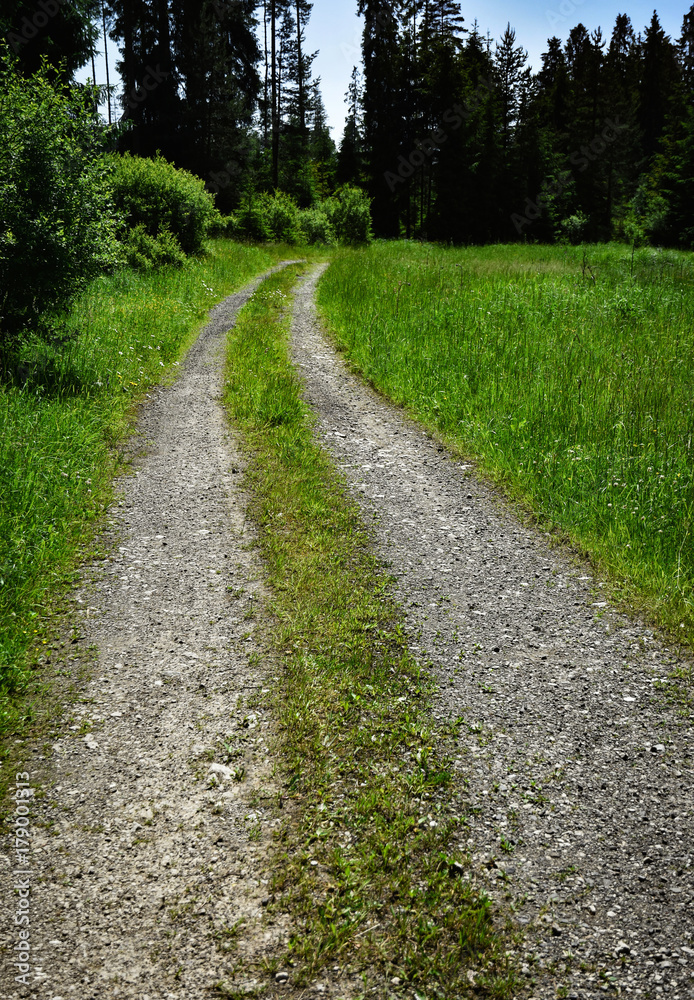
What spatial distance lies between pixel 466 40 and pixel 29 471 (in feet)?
187

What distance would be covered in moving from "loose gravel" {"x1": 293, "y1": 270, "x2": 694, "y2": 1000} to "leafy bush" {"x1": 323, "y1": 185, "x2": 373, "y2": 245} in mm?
30197

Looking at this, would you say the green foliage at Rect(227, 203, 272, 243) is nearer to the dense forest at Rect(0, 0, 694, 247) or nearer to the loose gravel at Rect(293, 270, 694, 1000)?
the dense forest at Rect(0, 0, 694, 247)

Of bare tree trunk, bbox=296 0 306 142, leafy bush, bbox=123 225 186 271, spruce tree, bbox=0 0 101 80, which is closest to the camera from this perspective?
spruce tree, bbox=0 0 101 80

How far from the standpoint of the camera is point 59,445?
6.94m

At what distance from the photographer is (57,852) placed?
2.93m

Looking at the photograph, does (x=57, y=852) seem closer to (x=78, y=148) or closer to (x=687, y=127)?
(x=78, y=148)

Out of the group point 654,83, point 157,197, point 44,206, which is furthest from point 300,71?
point 44,206

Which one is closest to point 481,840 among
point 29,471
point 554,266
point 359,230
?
point 29,471

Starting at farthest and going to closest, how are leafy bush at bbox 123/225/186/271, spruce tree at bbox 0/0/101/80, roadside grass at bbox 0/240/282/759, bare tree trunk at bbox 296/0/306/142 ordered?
bare tree trunk at bbox 296/0/306/142
leafy bush at bbox 123/225/186/271
spruce tree at bbox 0/0/101/80
roadside grass at bbox 0/240/282/759

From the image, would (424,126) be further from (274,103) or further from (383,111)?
(274,103)

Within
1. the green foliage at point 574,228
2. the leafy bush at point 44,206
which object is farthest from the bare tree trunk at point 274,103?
the leafy bush at point 44,206

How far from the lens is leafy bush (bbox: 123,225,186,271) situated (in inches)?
682

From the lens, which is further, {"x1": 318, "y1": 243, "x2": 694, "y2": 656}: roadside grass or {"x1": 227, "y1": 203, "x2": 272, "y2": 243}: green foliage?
{"x1": 227, "y1": 203, "x2": 272, "y2": 243}: green foliage

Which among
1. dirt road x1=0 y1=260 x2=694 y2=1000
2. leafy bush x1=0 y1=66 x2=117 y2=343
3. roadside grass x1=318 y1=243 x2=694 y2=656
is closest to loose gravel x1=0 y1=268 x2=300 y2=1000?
dirt road x1=0 y1=260 x2=694 y2=1000
